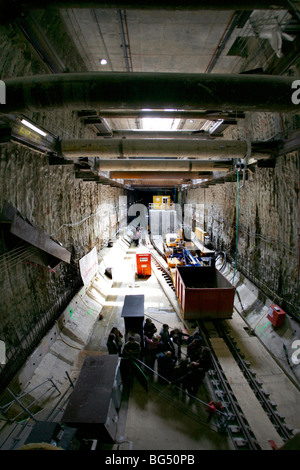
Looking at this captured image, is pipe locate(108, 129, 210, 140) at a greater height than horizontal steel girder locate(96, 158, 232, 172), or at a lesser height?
greater

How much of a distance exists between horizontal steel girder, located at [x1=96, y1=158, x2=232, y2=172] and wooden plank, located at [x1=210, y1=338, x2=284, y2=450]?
6003 mm

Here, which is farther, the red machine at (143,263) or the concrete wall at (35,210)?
the red machine at (143,263)

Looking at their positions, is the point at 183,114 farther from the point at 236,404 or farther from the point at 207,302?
the point at 236,404

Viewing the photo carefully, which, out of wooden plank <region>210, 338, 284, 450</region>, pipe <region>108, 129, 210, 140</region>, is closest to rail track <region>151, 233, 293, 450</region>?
wooden plank <region>210, 338, 284, 450</region>

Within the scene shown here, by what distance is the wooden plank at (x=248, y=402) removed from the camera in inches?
162

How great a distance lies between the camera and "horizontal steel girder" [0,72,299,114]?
3.33 m

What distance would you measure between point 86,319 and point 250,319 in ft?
20.0

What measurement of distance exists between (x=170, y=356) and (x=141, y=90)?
5623 millimetres

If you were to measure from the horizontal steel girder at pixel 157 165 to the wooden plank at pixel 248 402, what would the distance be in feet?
19.7

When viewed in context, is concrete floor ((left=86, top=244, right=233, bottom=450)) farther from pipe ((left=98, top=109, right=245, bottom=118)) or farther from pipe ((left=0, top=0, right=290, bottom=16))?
pipe ((left=98, top=109, right=245, bottom=118))

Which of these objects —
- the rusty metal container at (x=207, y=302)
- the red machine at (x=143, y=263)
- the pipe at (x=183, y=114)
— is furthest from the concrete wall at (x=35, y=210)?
the rusty metal container at (x=207, y=302)

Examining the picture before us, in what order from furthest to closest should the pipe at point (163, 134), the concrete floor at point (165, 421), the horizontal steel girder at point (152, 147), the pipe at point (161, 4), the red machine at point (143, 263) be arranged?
the red machine at point (143, 263) < the pipe at point (163, 134) < the horizontal steel girder at point (152, 147) < the concrete floor at point (165, 421) < the pipe at point (161, 4)

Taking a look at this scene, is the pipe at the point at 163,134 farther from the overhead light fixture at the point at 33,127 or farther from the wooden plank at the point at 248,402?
the wooden plank at the point at 248,402

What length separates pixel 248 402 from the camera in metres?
4.81
